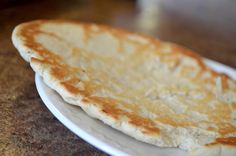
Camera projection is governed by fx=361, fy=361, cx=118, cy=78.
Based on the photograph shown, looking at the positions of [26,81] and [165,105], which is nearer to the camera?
[165,105]

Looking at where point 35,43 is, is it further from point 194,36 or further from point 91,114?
point 194,36

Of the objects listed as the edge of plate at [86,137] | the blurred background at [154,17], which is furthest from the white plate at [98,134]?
the blurred background at [154,17]

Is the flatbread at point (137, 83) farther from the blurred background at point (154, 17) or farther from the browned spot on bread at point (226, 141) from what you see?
the blurred background at point (154, 17)

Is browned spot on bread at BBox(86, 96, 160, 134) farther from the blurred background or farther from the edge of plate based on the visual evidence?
the blurred background

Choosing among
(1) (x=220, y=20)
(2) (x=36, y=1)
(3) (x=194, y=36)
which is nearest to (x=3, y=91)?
(2) (x=36, y=1)

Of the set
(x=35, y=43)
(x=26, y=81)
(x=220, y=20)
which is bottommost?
(x=220, y=20)

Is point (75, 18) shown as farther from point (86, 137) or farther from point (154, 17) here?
point (86, 137)

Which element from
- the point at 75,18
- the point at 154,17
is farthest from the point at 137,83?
the point at 154,17

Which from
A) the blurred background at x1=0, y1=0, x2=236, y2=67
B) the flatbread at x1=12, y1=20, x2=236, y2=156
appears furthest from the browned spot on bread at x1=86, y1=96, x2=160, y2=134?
the blurred background at x1=0, y1=0, x2=236, y2=67
